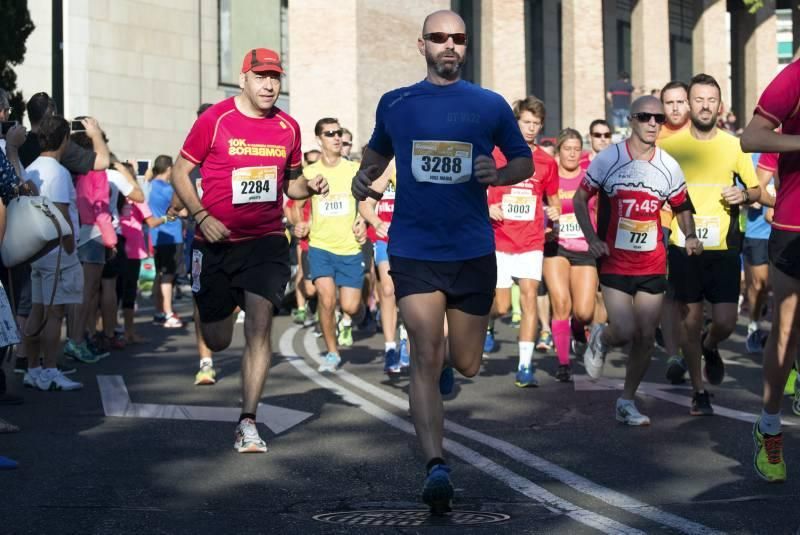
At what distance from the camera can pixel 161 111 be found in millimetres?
33531

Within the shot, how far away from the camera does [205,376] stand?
11.7 m

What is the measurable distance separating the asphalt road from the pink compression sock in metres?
0.25

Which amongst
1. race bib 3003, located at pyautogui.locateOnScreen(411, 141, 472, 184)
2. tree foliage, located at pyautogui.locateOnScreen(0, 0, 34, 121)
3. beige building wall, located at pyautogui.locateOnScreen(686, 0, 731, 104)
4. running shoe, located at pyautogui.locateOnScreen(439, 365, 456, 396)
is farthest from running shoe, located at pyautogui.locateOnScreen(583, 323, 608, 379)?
beige building wall, located at pyautogui.locateOnScreen(686, 0, 731, 104)

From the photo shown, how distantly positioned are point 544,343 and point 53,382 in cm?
545

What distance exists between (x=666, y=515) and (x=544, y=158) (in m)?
6.52

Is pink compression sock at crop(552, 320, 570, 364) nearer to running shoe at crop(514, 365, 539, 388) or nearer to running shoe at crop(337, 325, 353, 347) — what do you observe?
running shoe at crop(514, 365, 539, 388)

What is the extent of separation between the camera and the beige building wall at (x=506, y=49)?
35750 millimetres

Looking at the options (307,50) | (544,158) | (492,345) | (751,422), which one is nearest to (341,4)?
(307,50)

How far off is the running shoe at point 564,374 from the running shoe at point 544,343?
2.78 meters

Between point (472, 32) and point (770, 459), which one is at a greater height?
point (472, 32)

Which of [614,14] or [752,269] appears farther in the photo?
[614,14]

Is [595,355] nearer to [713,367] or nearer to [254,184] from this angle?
[713,367]

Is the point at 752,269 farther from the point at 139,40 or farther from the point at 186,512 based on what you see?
the point at 139,40

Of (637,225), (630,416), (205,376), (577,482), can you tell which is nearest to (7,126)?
(205,376)
